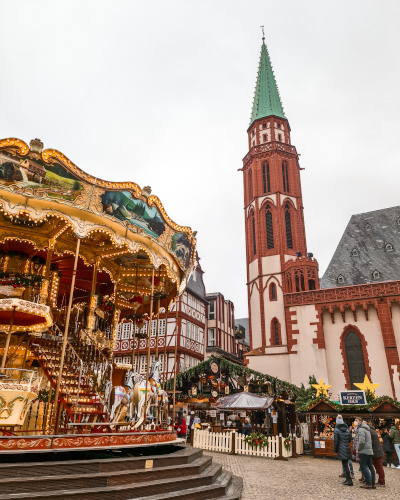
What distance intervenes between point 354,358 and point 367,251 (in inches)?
→ 420

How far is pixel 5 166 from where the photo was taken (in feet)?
29.4

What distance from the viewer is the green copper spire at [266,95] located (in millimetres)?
42322

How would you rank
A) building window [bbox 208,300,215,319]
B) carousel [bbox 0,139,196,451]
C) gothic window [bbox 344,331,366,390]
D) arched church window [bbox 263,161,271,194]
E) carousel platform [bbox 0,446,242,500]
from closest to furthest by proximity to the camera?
Result: carousel platform [bbox 0,446,242,500] < carousel [bbox 0,139,196,451] < gothic window [bbox 344,331,366,390] < arched church window [bbox 263,161,271,194] < building window [bbox 208,300,215,319]

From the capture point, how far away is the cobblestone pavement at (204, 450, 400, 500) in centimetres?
803

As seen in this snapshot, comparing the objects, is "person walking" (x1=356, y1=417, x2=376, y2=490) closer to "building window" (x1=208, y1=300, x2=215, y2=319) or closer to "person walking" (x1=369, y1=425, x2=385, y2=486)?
"person walking" (x1=369, y1=425, x2=385, y2=486)

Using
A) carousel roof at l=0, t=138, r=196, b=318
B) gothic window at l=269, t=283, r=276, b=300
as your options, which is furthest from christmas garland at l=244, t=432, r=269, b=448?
gothic window at l=269, t=283, r=276, b=300

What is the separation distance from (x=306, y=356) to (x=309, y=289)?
243 inches

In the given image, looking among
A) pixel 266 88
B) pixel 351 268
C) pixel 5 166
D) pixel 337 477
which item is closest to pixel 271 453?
pixel 337 477

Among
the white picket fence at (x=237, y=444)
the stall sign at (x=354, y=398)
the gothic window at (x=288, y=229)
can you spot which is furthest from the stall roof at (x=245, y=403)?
the gothic window at (x=288, y=229)

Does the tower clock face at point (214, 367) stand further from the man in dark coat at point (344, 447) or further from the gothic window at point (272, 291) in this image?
the man in dark coat at point (344, 447)

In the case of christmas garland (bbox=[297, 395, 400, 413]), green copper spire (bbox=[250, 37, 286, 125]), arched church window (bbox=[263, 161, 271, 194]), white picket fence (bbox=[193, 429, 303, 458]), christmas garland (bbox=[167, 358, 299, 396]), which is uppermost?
green copper spire (bbox=[250, 37, 286, 125])

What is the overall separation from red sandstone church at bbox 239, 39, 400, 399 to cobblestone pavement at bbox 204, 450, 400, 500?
14.5m

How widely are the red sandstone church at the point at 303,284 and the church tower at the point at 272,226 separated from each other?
89 mm

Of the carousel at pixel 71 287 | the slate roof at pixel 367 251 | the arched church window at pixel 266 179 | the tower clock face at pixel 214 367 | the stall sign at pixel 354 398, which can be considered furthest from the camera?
the arched church window at pixel 266 179
